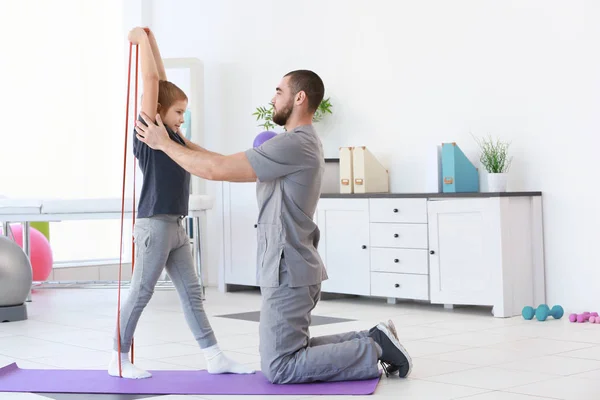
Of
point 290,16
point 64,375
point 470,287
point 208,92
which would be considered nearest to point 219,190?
point 208,92

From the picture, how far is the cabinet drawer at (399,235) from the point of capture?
5.25 m

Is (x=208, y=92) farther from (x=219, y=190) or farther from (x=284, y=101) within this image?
(x=284, y=101)

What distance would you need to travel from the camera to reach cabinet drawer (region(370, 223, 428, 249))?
5254 millimetres

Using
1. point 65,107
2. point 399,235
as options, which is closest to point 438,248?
point 399,235

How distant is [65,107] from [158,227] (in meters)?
4.55

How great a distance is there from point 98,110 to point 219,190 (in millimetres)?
1564

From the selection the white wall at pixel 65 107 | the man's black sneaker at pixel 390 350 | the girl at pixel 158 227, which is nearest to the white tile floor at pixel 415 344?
the man's black sneaker at pixel 390 350

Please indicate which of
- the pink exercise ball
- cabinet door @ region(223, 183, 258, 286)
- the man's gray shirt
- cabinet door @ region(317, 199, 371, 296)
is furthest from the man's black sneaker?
the pink exercise ball

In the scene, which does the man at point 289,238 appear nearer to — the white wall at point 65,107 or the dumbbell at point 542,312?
the dumbbell at point 542,312

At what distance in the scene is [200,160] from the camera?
299cm

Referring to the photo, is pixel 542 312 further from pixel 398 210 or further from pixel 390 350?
pixel 390 350

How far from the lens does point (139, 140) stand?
10.4 feet

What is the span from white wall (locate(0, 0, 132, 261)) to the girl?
4142mm

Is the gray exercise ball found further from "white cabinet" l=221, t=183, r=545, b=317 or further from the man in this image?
the man
